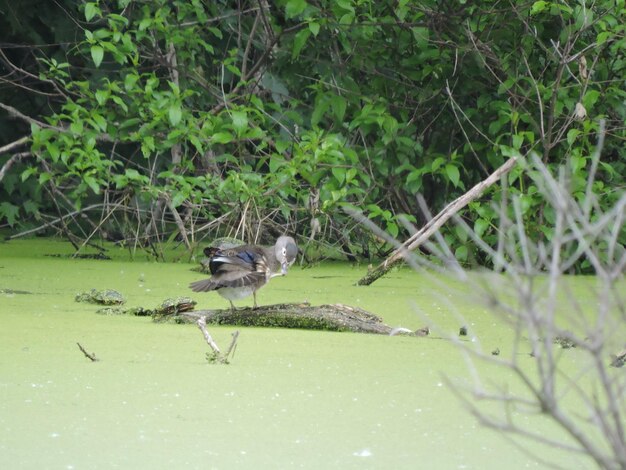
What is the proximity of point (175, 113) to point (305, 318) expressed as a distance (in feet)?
7.32

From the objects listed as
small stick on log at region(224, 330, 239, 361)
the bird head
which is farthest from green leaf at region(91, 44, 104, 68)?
small stick on log at region(224, 330, 239, 361)

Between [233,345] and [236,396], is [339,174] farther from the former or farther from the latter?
[236,396]

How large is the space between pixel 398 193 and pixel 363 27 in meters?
0.85

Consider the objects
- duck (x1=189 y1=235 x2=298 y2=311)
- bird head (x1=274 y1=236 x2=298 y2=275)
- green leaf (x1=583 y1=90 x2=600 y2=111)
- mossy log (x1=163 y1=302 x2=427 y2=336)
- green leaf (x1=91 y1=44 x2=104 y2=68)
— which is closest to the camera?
mossy log (x1=163 y1=302 x2=427 y2=336)

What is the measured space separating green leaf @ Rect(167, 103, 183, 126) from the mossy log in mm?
2011

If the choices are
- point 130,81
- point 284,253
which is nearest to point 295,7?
point 130,81

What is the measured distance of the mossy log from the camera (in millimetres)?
3729

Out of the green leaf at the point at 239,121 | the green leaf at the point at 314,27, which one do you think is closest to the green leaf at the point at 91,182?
the green leaf at the point at 239,121

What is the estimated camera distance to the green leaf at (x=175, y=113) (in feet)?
18.6

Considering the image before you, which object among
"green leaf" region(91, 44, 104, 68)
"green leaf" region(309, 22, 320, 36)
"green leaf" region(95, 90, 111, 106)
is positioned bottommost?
"green leaf" region(95, 90, 111, 106)

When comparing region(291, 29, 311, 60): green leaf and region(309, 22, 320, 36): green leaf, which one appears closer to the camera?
region(309, 22, 320, 36): green leaf

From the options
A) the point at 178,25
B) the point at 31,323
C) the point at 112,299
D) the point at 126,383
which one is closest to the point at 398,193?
the point at 178,25

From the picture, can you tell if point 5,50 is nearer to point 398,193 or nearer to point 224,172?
point 224,172

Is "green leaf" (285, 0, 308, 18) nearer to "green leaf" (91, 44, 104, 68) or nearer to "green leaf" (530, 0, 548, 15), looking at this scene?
"green leaf" (91, 44, 104, 68)
